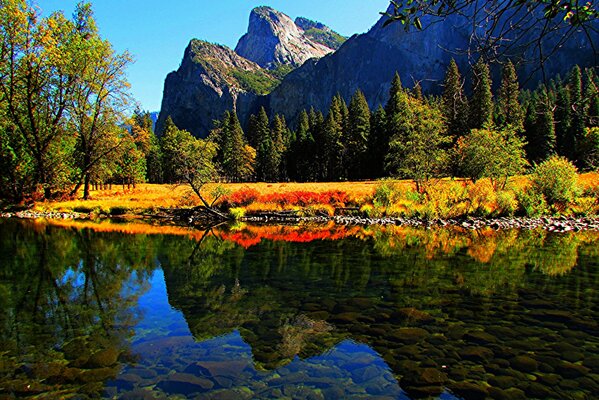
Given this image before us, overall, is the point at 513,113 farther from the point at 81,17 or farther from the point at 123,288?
the point at 123,288

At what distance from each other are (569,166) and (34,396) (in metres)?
30.8

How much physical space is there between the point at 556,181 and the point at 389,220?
36.6ft

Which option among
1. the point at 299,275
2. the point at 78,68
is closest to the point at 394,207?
the point at 299,275

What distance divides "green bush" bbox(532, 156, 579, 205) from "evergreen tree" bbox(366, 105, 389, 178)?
3822cm

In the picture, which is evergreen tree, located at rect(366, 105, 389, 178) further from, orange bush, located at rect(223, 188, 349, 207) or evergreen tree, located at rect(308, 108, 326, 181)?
orange bush, located at rect(223, 188, 349, 207)

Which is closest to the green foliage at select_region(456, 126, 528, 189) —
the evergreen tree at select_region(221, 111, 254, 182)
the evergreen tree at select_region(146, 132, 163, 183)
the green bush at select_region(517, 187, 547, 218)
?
the green bush at select_region(517, 187, 547, 218)

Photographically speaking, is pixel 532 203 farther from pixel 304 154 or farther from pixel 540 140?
pixel 304 154

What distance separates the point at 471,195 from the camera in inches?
1086

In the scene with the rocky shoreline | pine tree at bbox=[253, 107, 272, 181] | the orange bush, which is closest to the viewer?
the rocky shoreline

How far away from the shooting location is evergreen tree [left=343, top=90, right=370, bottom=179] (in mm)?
68875

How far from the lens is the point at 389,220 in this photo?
1077 inches

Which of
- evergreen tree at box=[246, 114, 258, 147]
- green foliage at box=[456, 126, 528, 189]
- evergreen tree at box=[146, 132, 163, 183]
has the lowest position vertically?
green foliage at box=[456, 126, 528, 189]

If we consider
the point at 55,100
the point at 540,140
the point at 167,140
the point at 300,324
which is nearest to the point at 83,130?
the point at 55,100

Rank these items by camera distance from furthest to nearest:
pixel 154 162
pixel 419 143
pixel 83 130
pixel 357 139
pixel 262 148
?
1. pixel 154 162
2. pixel 262 148
3. pixel 357 139
4. pixel 83 130
5. pixel 419 143
